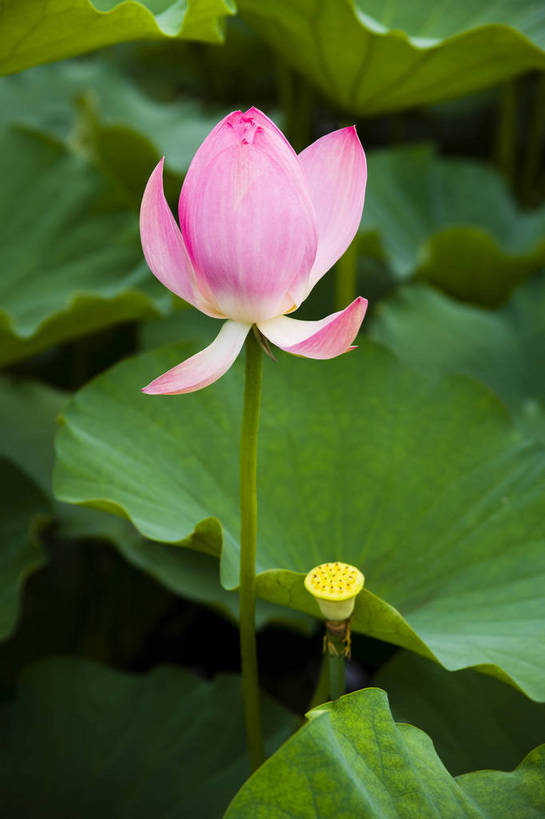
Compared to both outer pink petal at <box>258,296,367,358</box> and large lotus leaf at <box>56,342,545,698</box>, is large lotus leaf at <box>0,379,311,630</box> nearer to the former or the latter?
large lotus leaf at <box>56,342,545,698</box>

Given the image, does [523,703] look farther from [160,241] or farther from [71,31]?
[71,31]

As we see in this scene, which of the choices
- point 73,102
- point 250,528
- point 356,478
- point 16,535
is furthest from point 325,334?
point 73,102

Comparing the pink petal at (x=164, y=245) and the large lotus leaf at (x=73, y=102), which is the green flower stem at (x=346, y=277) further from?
the pink petal at (x=164, y=245)

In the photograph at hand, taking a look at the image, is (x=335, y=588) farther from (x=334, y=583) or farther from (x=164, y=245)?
(x=164, y=245)

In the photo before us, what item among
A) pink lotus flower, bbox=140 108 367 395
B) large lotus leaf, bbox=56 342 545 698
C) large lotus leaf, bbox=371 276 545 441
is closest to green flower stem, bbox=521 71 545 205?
large lotus leaf, bbox=371 276 545 441

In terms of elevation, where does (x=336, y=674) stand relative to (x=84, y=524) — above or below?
above

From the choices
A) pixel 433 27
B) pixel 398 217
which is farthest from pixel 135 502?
pixel 398 217
